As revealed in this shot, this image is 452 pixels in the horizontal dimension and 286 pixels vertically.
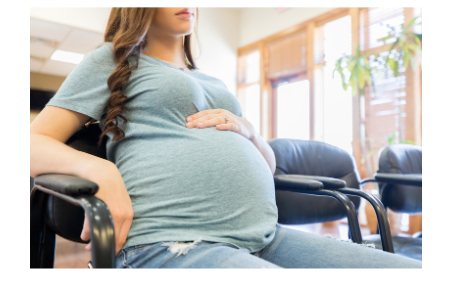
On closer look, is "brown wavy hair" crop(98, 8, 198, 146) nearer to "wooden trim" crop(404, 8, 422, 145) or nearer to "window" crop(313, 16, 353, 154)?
"wooden trim" crop(404, 8, 422, 145)

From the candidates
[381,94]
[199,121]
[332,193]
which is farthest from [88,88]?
[381,94]

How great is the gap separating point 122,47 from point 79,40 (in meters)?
3.74

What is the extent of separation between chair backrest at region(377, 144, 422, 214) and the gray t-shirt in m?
1.26

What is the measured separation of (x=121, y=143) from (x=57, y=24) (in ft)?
10.7

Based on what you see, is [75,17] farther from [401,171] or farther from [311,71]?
[401,171]

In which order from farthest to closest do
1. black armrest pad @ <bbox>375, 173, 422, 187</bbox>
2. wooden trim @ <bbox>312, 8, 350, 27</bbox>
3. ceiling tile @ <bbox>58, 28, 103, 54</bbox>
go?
1. wooden trim @ <bbox>312, 8, 350, 27</bbox>
2. ceiling tile @ <bbox>58, 28, 103, 54</bbox>
3. black armrest pad @ <bbox>375, 173, 422, 187</bbox>

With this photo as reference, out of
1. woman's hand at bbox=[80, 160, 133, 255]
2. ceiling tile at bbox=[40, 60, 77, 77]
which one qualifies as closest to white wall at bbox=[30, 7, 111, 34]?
ceiling tile at bbox=[40, 60, 77, 77]

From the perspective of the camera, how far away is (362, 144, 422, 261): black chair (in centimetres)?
142

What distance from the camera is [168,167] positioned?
0.74 meters

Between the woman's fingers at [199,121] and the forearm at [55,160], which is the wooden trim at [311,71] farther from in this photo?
the forearm at [55,160]

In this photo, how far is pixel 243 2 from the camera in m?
0.84

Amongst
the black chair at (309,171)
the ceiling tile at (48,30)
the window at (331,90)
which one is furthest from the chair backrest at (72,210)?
the window at (331,90)
